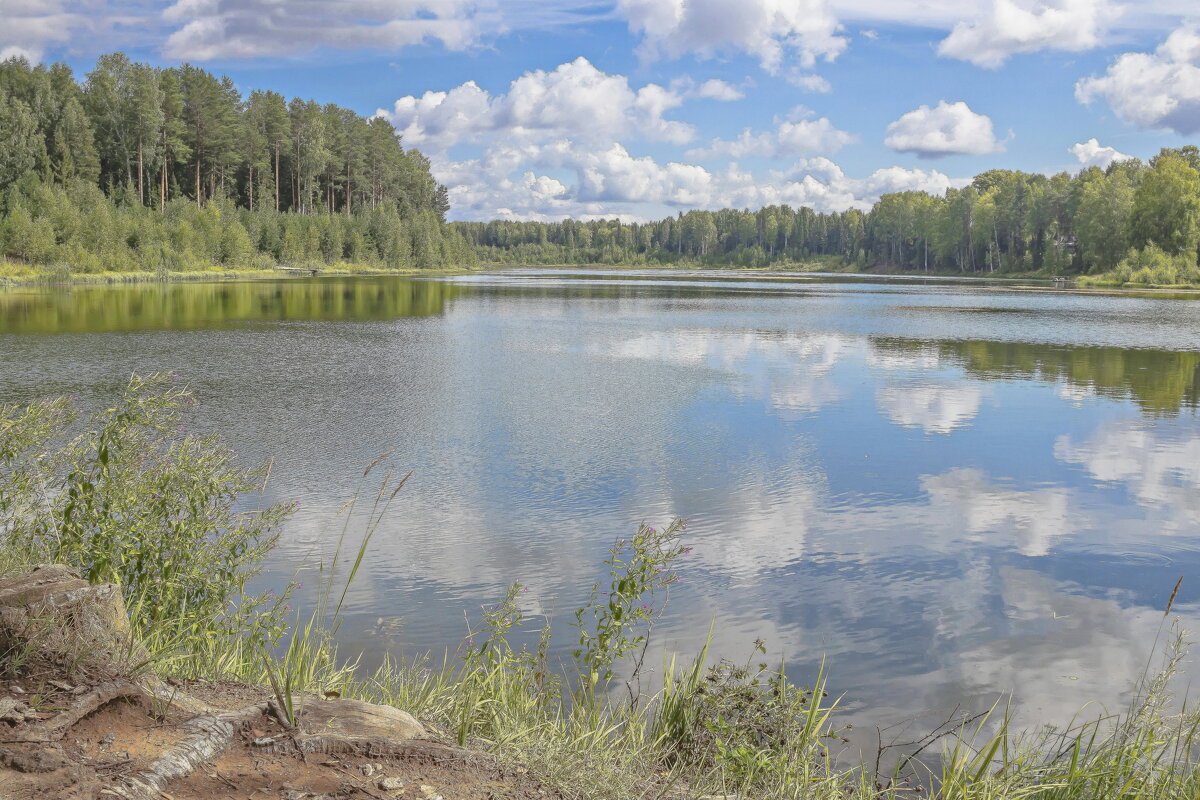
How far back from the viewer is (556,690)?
5539 millimetres

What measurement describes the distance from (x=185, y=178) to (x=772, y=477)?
98.6 metres

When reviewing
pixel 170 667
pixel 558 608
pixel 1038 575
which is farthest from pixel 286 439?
pixel 1038 575

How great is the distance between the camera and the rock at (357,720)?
395 cm

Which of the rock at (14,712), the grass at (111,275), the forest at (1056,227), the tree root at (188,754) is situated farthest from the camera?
the forest at (1056,227)

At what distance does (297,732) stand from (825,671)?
4.11 meters

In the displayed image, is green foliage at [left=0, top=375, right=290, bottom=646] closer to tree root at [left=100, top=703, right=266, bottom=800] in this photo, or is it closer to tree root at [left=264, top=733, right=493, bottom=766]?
tree root at [left=100, top=703, right=266, bottom=800]

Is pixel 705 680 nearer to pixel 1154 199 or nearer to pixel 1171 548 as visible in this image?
pixel 1171 548

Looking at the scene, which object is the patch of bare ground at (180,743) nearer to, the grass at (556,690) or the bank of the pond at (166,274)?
the grass at (556,690)

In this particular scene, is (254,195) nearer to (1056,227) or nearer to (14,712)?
(1056,227)

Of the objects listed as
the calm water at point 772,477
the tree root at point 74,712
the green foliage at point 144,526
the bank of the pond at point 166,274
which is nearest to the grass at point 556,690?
the green foliage at point 144,526

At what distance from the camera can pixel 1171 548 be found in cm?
975

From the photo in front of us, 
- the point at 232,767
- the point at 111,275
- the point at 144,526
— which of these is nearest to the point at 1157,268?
the point at 111,275

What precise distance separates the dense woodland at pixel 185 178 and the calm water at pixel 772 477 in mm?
40960

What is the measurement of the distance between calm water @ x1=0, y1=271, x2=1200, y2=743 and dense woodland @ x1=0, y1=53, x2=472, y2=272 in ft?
134
